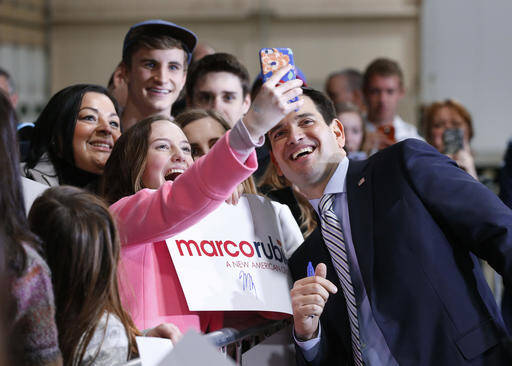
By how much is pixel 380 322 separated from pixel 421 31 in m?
8.42

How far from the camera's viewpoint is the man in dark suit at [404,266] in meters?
1.98

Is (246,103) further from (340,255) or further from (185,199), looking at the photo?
(185,199)

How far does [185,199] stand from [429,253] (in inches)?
28.5

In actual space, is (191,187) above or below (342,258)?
above

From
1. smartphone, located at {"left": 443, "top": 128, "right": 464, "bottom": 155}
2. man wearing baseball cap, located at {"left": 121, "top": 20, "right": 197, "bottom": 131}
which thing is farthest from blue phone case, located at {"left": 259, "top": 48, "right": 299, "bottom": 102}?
smartphone, located at {"left": 443, "top": 128, "right": 464, "bottom": 155}

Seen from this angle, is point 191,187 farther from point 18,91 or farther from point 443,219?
point 18,91

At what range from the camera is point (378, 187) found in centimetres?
220

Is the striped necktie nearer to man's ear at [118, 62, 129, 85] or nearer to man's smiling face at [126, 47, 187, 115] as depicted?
man's smiling face at [126, 47, 187, 115]

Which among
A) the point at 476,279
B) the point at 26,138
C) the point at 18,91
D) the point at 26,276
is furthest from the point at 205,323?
the point at 18,91

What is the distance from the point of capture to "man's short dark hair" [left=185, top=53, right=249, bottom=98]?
3.62 m

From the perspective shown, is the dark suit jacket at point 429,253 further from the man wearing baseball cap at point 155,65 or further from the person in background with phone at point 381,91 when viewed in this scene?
the person in background with phone at point 381,91

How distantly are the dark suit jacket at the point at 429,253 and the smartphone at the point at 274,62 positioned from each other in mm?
476

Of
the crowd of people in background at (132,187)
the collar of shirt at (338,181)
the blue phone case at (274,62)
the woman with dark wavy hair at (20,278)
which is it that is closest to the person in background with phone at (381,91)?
the crowd of people in background at (132,187)

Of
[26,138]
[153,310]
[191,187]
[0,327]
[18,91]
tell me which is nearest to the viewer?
[0,327]
